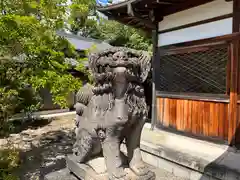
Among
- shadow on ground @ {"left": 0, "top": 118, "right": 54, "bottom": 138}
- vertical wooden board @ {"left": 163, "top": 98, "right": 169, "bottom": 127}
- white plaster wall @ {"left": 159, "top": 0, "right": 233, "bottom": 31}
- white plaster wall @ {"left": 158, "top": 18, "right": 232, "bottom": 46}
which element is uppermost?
white plaster wall @ {"left": 159, "top": 0, "right": 233, "bottom": 31}

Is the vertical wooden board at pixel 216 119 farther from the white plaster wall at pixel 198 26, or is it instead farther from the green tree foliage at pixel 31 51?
the green tree foliage at pixel 31 51

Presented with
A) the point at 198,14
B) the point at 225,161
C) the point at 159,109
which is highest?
the point at 198,14

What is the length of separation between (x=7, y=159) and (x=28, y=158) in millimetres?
1396

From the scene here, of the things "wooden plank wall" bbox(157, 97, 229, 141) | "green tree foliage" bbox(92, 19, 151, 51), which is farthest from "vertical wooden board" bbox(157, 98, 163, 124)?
"green tree foliage" bbox(92, 19, 151, 51)

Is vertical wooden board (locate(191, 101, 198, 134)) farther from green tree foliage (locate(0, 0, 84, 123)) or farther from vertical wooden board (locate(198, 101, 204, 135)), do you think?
green tree foliage (locate(0, 0, 84, 123))

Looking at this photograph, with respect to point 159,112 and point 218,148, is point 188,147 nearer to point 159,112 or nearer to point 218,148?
point 218,148

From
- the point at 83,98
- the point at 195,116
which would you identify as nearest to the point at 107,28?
the point at 195,116

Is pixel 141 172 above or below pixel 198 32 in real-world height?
below

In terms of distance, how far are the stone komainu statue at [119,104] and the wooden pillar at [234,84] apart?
211 cm

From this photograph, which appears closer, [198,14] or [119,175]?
[119,175]

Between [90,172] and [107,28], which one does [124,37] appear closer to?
[107,28]

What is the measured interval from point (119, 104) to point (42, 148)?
3800mm

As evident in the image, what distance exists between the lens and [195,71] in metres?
3.87

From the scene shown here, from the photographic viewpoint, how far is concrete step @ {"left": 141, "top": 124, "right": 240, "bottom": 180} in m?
2.43
